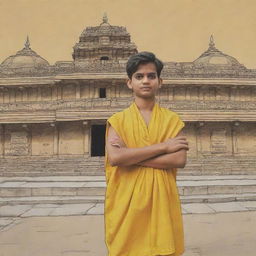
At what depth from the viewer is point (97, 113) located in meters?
18.5

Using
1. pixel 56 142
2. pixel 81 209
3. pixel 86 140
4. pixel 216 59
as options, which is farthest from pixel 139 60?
pixel 216 59

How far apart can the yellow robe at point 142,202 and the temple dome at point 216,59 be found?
24.1 meters

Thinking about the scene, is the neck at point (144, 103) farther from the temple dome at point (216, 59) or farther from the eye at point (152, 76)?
the temple dome at point (216, 59)

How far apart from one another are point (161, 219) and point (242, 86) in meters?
22.6

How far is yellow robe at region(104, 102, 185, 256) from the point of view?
207cm

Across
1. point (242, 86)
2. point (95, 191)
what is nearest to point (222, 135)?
point (242, 86)

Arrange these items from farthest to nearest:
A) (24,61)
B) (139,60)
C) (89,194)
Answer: (24,61) < (89,194) < (139,60)

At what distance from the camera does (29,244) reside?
4617 millimetres

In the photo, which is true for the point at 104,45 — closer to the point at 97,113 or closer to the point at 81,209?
the point at 97,113

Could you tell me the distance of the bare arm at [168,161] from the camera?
2102 millimetres

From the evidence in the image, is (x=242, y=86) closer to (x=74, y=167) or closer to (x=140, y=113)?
(x=74, y=167)

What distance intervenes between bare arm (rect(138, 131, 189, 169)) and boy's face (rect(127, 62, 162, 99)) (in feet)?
1.59

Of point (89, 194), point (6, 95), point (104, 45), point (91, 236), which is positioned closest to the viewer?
point (91, 236)

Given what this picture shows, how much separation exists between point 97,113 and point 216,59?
13055 mm
